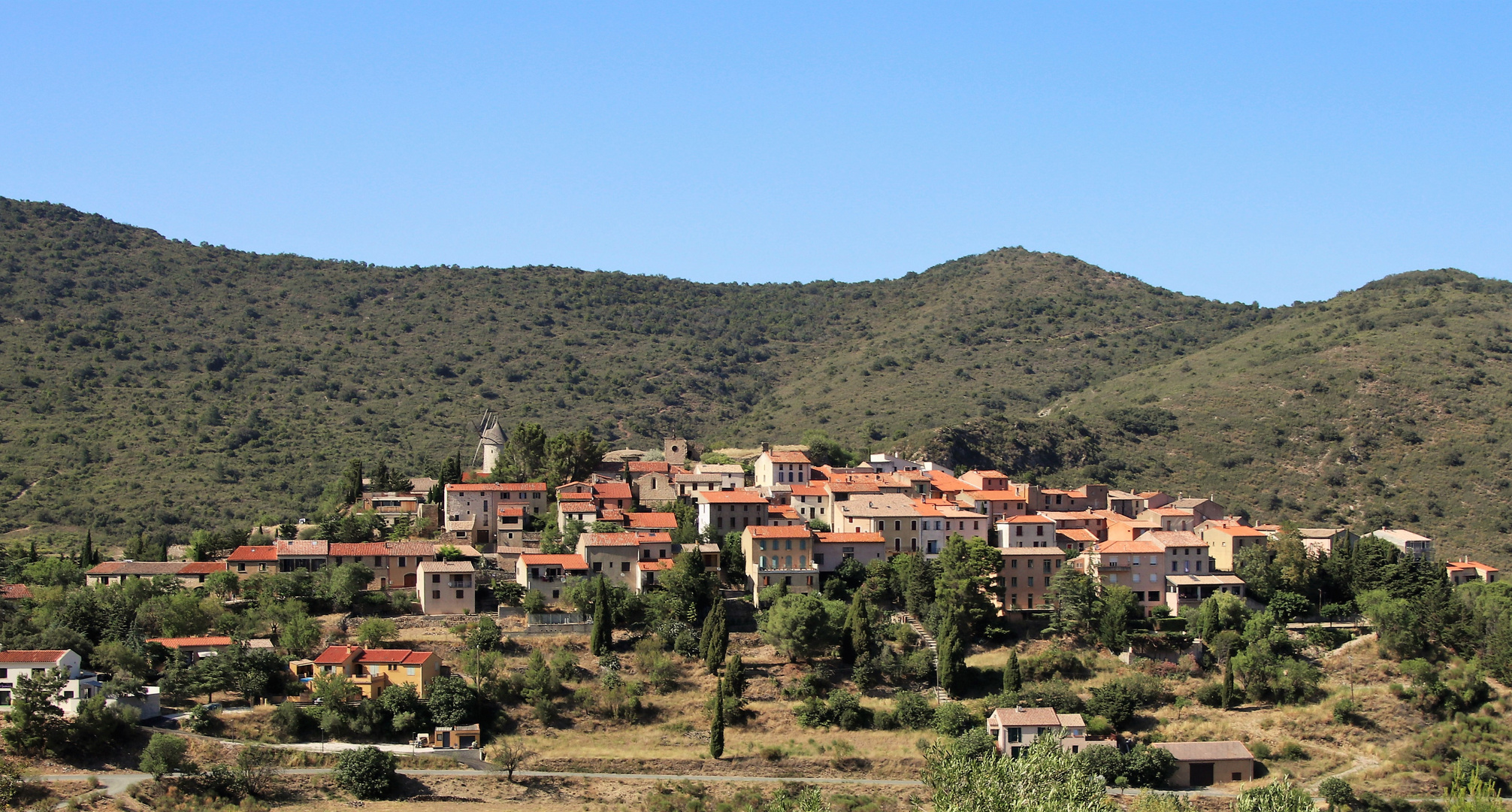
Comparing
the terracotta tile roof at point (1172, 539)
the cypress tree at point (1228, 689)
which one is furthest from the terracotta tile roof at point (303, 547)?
the cypress tree at point (1228, 689)

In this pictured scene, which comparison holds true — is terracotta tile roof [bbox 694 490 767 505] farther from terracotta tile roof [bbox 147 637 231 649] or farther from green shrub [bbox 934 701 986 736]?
terracotta tile roof [bbox 147 637 231 649]

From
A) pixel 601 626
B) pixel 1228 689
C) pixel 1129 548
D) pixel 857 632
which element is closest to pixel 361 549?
pixel 601 626

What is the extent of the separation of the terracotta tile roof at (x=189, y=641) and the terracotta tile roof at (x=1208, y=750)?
39969 mm

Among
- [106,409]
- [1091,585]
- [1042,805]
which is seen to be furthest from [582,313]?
[1042,805]

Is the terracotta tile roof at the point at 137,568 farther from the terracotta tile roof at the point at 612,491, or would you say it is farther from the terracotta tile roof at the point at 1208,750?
the terracotta tile roof at the point at 1208,750

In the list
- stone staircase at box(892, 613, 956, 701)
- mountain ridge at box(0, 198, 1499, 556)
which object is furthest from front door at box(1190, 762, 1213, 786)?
mountain ridge at box(0, 198, 1499, 556)

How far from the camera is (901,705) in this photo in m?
63.8

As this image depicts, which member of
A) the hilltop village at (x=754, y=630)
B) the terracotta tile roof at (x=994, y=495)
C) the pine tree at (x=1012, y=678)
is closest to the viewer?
the hilltop village at (x=754, y=630)

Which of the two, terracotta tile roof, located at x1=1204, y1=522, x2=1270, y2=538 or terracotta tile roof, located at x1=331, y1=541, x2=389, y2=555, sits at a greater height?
terracotta tile roof, located at x1=1204, y1=522, x2=1270, y2=538

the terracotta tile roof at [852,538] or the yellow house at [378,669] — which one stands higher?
the terracotta tile roof at [852,538]

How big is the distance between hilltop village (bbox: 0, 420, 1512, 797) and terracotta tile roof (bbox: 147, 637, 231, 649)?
161 mm

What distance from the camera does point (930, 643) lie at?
68.4 m

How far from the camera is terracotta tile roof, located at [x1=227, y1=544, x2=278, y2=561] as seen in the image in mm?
72562

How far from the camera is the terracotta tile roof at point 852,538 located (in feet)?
240
